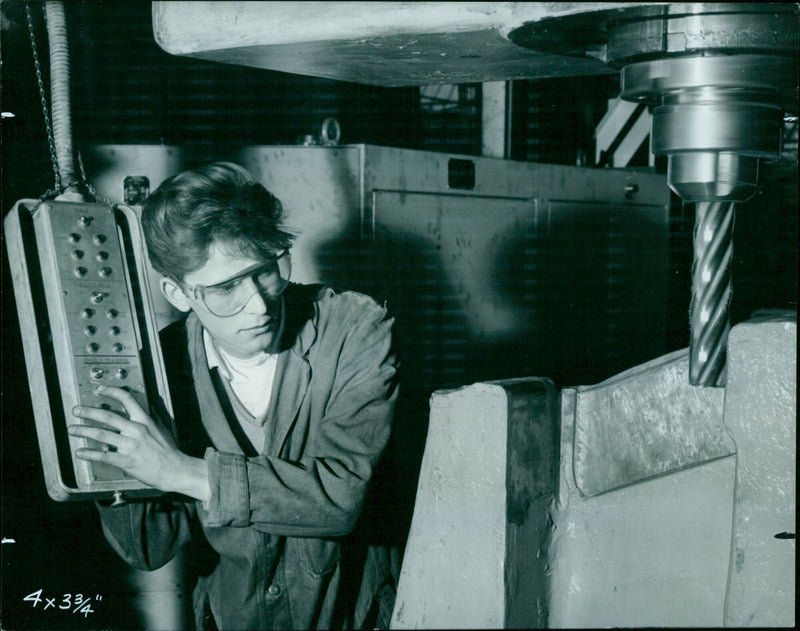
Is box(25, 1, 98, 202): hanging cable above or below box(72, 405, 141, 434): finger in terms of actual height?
above

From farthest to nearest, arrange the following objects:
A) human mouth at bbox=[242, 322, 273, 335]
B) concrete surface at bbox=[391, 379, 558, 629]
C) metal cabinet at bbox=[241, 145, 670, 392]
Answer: metal cabinet at bbox=[241, 145, 670, 392]
human mouth at bbox=[242, 322, 273, 335]
concrete surface at bbox=[391, 379, 558, 629]

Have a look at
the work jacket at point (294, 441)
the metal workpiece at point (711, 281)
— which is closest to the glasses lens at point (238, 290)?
the work jacket at point (294, 441)

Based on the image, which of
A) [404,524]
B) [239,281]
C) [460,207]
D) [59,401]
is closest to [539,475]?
[239,281]

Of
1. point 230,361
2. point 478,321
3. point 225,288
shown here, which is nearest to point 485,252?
point 478,321

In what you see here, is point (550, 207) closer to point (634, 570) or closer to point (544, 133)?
point (544, 133)

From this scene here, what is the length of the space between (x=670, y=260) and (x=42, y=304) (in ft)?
7.46

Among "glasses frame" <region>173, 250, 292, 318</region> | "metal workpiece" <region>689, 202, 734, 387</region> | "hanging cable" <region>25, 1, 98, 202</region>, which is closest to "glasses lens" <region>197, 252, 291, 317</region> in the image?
"glasses frame" <region>173, 250, 292, 318</region>

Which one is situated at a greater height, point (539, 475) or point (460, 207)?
point (460, 207)

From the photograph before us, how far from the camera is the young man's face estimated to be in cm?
128

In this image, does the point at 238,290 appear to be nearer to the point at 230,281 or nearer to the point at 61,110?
the point at 230,281

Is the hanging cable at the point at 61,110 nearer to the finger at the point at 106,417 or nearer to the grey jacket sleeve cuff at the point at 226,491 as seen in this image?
the finger at the point at 106,417

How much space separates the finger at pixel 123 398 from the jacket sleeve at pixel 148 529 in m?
0.24

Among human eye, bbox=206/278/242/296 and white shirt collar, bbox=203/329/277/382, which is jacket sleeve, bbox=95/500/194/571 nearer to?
white shirt collar, bbox=203/329/277/382

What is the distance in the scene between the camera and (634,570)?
1243mm
